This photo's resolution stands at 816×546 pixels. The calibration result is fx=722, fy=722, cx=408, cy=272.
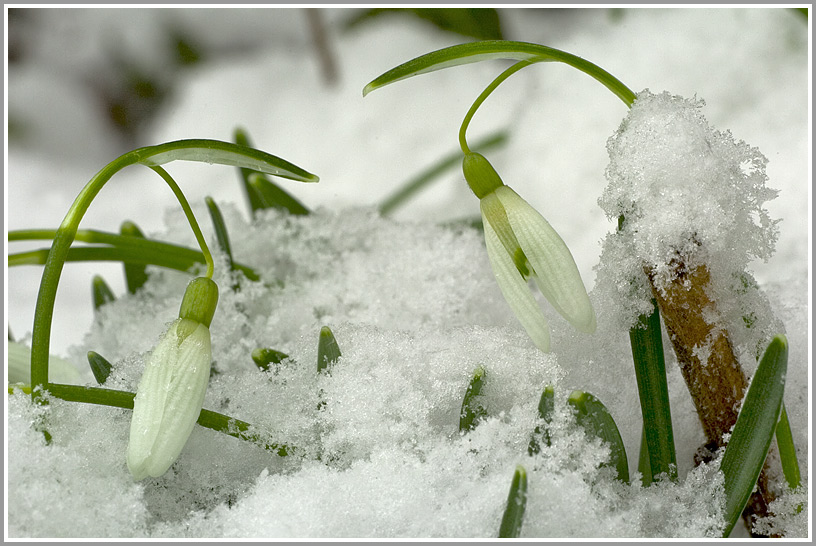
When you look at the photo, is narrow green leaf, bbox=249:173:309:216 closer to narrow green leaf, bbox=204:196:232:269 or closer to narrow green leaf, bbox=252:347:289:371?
narrow green leaf, bbox=204:196:232:269

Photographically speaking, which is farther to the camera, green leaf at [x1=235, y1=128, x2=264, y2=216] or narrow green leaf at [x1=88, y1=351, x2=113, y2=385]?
green leaf at [x1=235, y1=128, x2=264, y2=216]

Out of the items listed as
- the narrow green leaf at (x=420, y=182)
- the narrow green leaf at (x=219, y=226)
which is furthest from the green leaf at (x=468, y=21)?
the narrow green leaf at (x=219, y=226)

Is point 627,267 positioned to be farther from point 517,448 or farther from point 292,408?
point 292,408

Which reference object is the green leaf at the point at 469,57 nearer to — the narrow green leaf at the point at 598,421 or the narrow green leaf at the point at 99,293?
the narrow green leaf at the point at 598,421

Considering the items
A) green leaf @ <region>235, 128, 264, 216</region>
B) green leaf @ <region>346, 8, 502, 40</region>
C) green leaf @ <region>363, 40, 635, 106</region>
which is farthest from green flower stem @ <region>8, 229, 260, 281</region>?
green leaf @ <region>346, 8, 502, 40</region>

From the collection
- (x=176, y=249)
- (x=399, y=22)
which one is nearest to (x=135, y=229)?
(x=176, y=249)

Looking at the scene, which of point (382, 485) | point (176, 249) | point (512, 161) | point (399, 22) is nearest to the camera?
point (382, 485)
